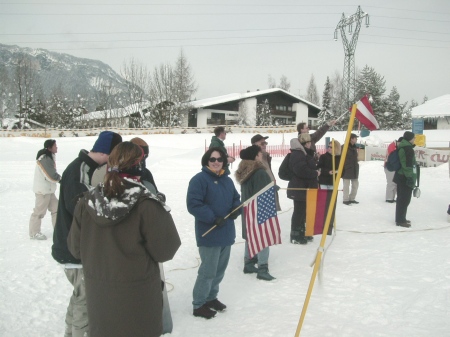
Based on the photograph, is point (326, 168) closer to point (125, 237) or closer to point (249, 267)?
point (249, 267)

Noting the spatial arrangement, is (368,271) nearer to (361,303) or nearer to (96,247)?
(361,303)

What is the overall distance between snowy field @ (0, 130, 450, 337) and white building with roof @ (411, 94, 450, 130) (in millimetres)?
38321

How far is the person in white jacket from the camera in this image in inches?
264

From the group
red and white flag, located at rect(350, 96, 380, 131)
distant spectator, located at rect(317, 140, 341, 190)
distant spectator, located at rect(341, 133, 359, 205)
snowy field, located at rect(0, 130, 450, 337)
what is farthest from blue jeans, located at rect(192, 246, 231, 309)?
distant spectator, located at rect(341, 133, 359, 205)

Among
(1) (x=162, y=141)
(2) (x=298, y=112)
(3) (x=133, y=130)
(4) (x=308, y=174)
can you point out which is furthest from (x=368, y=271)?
(2) (x=298, y=112)

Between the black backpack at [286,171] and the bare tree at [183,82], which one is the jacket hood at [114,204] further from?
→ the bare tree at [183,82]

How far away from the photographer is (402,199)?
7.63 m

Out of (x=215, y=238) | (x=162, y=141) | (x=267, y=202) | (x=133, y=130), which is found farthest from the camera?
(x=133, y=130)

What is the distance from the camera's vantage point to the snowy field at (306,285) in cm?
382

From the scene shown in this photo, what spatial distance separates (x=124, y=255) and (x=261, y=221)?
2520mm

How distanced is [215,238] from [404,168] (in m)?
5.00

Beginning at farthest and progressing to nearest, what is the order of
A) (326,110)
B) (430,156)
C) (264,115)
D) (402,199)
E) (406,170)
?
(326,110) < (264,115) < (430,156) < (402,199) < (406,170)

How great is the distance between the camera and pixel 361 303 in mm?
4297

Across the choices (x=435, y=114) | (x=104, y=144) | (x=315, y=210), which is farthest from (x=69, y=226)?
(x=435, y=114)
